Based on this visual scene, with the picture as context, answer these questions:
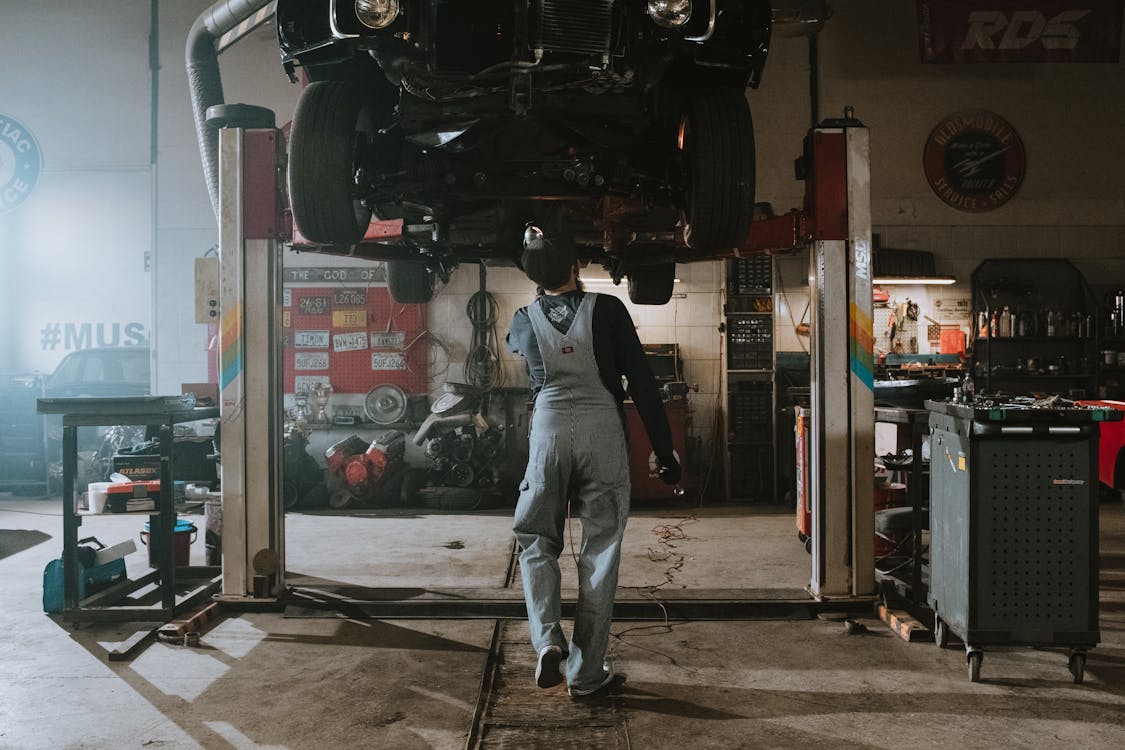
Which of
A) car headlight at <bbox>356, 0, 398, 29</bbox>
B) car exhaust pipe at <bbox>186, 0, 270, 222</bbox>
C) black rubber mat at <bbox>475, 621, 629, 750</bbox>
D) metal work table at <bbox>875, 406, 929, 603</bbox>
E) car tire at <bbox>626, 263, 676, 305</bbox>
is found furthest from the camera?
car exhaust pipe at <bbox>186, 0, 270, 222</bbox>

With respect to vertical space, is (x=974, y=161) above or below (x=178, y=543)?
above

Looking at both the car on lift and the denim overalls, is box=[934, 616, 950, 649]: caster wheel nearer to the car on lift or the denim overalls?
the denim overalls

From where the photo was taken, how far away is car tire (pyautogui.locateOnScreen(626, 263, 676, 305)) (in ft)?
15.5

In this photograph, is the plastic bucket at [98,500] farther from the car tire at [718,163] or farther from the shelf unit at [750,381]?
the shelf unit at [750,381]

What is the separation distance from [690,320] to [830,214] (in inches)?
153

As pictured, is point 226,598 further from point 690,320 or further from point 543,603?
point 690,320

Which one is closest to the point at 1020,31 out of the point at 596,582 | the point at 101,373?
the point at 596,582

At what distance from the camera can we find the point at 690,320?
7242 millimetres

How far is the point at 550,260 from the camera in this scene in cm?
248

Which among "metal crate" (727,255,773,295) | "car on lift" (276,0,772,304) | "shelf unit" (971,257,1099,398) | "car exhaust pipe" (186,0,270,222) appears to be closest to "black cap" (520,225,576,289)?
"car on lift" (276,0,772,304)

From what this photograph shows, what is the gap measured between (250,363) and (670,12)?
7.50ft

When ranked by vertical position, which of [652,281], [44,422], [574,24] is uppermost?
[574,24]

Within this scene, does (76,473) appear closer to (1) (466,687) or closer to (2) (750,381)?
(1) (466,687)

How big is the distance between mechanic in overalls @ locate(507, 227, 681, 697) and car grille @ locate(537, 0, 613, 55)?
0.61m
